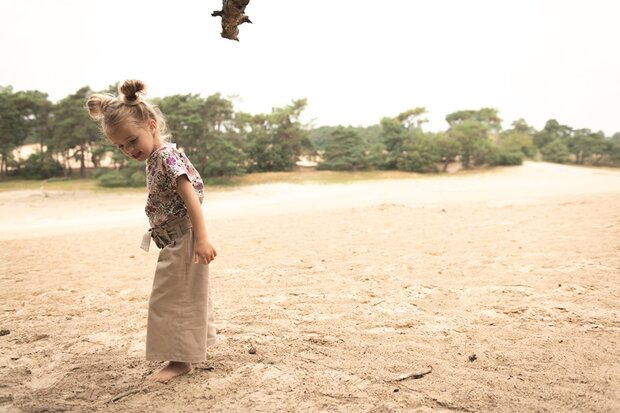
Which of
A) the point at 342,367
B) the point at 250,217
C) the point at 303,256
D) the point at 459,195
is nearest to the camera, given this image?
the point at 342,367

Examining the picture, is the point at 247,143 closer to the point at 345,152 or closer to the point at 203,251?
the point at 345,152

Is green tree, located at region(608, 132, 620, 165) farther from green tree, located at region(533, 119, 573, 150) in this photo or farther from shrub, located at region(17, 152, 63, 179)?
shrub, located at region(17, 152, 63, 179)

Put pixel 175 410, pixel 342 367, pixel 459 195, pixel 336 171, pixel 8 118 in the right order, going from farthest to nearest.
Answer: pixel 336 171 < pixel 8 118 < pixel 459 195 < pixel 342 367 < pixel 175 410

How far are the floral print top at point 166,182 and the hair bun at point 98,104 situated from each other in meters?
0.30

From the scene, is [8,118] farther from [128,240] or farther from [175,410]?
[175,410]

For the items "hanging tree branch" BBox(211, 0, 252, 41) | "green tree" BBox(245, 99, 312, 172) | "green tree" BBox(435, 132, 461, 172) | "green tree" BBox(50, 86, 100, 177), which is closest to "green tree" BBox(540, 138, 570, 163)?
"green tree" BBox(435, 132, 461, 172)

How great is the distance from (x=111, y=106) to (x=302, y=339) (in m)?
1.67

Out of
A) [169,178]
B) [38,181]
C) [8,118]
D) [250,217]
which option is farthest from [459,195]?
[8,118]

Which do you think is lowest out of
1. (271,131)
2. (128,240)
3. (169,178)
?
(128,240)

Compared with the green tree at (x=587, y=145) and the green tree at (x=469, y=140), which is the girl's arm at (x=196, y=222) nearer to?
the green tree at (x=469, y=140)

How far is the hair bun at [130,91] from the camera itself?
200 centimetres

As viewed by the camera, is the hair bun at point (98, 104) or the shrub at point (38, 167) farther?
the shrub at point (38, 167)

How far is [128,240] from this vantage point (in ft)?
24.0

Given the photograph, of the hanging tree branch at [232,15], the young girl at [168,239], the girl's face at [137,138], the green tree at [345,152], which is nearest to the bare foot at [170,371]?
the young girl at [168,239]
